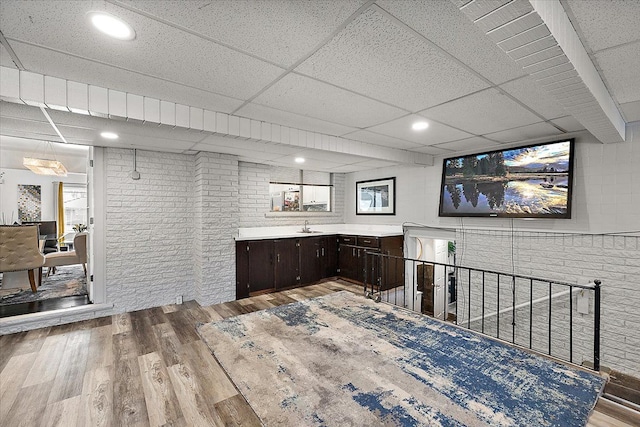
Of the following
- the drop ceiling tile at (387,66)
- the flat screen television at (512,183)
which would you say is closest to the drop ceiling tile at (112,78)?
the drop ceiling tile at (387,66)

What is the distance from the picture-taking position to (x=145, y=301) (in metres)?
4.37

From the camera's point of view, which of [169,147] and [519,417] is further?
[169,147]

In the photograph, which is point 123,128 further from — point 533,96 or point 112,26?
point 533,96

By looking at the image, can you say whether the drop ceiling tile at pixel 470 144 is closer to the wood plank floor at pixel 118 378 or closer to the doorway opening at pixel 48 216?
the wood plank floor at pixel 118 378

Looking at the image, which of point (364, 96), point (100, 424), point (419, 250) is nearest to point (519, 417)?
point (364, 96)

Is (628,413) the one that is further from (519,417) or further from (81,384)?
(81,384)

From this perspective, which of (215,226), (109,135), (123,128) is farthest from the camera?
(215,226)

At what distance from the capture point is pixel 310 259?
18.5 feet

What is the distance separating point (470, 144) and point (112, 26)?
413 cm

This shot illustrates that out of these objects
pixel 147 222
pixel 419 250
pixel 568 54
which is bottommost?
pixel 419 250

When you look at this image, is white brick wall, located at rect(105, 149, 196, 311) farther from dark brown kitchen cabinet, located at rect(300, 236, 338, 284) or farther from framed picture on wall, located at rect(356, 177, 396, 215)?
framed picture on wall, located at rect(356, 177, 396, 215)

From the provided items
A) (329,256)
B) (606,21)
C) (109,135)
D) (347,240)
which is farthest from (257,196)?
(606,21)

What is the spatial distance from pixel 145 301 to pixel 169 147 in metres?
2.33

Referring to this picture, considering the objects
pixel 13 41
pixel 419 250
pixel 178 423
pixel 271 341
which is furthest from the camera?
pixel 419 250
